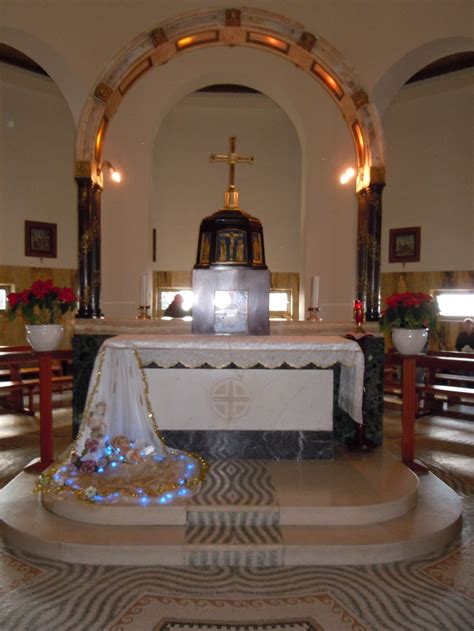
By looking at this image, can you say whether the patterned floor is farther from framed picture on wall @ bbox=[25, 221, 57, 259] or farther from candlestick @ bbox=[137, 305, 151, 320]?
framed picture on wall @ bbox=[25, 221, 57, 259]

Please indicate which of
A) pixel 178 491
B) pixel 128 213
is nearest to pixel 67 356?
pixel 128 213

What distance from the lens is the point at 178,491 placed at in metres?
4.10

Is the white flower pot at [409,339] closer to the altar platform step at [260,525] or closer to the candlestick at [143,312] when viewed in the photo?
the altar platform step at [260,525]

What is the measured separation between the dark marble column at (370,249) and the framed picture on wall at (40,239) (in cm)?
744

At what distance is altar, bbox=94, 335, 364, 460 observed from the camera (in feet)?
15.8

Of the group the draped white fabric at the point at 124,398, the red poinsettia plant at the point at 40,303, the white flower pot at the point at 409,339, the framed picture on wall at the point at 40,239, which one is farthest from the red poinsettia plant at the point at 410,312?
the framed picture on wall at the point at 40,239

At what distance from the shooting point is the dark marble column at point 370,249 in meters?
6.21

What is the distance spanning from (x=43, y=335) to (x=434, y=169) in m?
9.17

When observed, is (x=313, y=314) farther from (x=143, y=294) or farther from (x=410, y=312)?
(x=143, y=294)

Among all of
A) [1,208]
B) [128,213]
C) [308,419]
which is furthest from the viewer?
[1,208]

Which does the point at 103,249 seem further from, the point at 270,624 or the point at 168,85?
the point at 270,624

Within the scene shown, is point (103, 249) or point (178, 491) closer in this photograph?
point (178, 491)

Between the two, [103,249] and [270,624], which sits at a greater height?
A: [103,249]

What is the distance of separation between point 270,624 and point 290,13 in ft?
21.8
